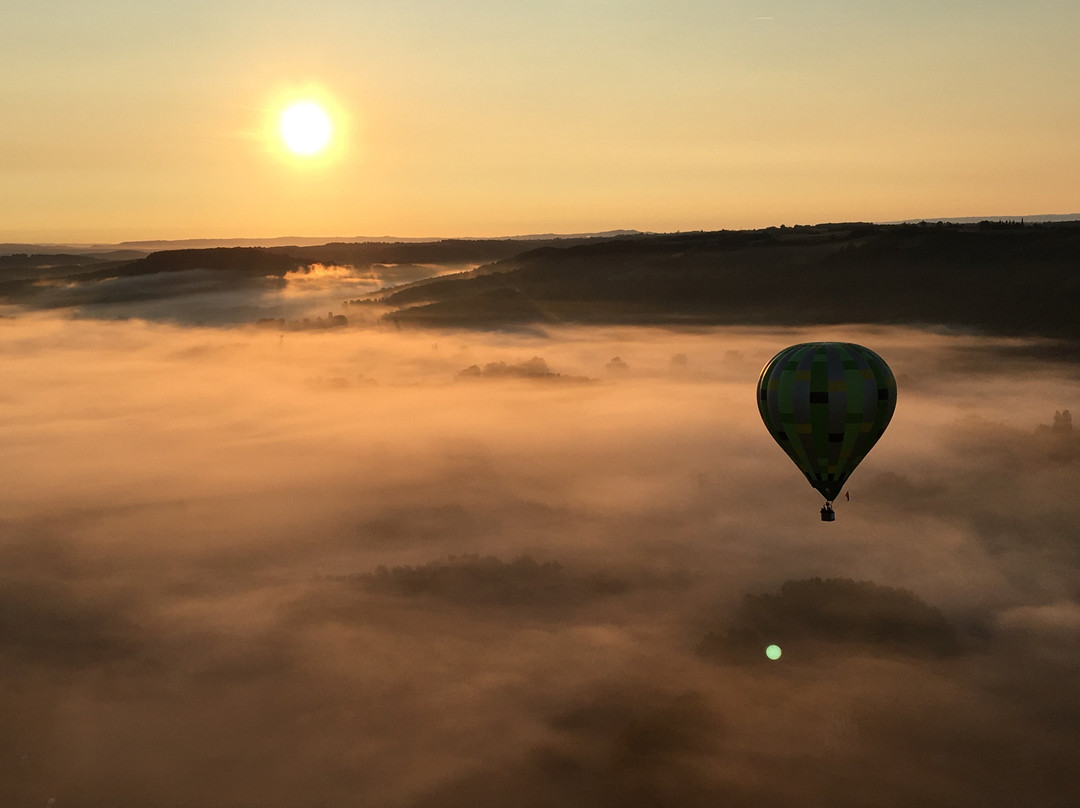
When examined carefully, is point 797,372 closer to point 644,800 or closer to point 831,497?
point 831,497

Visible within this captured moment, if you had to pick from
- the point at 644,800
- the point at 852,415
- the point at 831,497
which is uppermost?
the point at 852,415

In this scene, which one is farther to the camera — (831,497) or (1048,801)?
(1048,801)

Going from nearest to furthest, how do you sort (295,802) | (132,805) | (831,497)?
(831,497) → (132,805) → (295,802)

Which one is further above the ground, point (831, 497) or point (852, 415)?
point (852, 415)

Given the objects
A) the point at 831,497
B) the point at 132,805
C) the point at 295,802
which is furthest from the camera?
the point at 295,802

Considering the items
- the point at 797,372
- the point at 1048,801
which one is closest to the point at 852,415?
the point at 797,372
